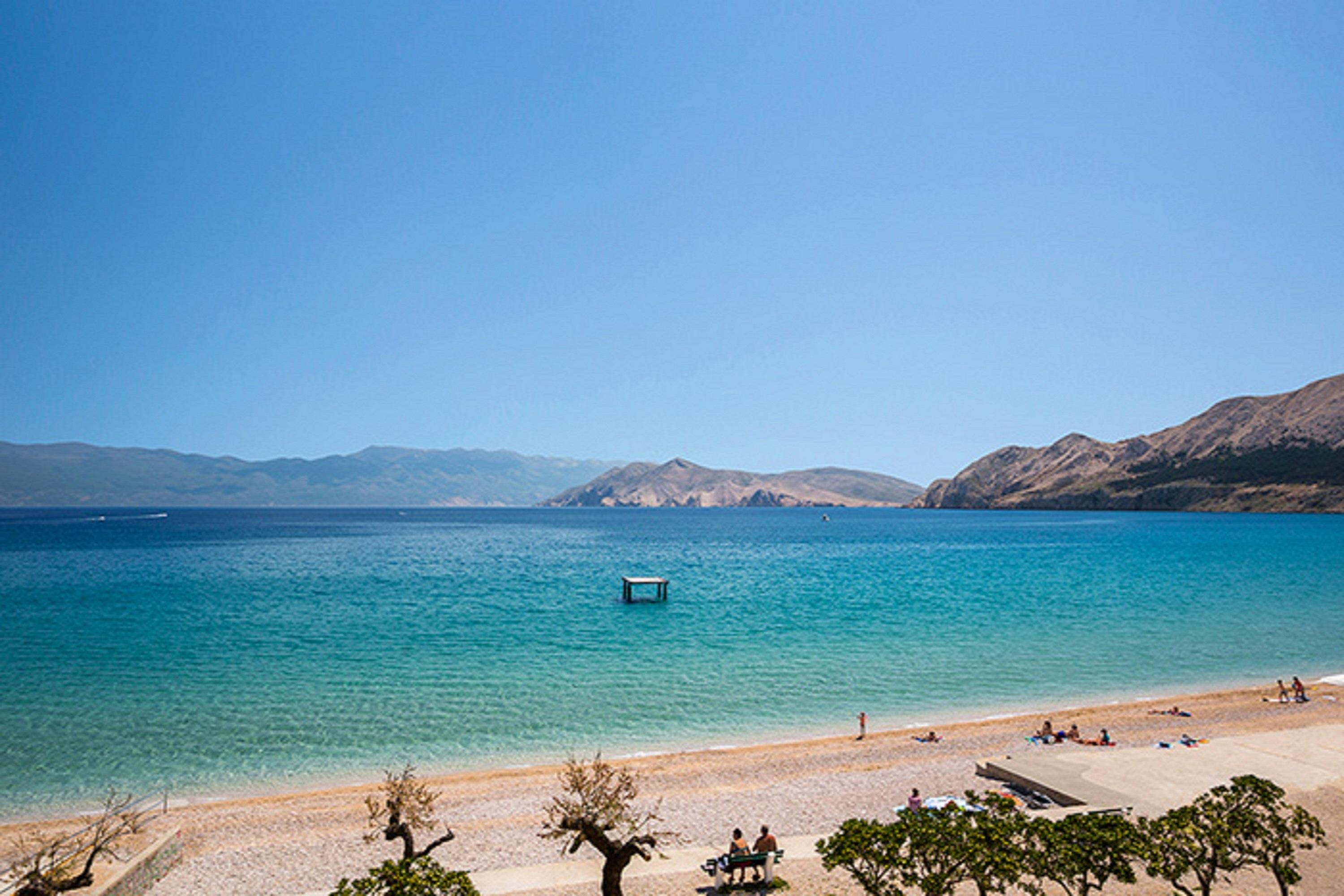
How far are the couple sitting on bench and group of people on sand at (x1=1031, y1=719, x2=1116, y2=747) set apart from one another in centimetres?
1595

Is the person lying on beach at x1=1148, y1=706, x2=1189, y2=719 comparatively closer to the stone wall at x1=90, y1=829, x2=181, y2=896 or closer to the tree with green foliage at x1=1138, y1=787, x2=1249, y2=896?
the tree with green foliage at x1=1138, y1=787, x2=1249, y2=896

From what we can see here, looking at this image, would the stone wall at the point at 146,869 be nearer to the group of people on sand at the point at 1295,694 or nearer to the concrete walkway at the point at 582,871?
the concrete walkway at the point at 582,871

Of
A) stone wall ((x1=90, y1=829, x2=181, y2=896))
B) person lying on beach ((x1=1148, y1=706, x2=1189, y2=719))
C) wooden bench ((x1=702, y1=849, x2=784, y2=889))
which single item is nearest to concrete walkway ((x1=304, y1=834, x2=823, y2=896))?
wooden bench ((x1=702, y1=849, x2=784, y2=889))

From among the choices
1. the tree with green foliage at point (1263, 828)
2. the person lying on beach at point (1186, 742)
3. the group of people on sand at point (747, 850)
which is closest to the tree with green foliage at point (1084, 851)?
the tree with green foliage at point (1263, 828)

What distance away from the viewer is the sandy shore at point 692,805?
1622cm

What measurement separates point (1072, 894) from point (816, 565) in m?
80.4

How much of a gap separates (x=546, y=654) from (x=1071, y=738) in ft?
86.1

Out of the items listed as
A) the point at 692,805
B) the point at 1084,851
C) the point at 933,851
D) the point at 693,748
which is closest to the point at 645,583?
the point at 693,748

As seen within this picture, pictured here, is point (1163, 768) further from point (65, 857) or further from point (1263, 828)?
point (65, 857)

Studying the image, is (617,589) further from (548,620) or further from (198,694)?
(198,694)

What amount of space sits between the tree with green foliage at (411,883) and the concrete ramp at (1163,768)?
49.5ft

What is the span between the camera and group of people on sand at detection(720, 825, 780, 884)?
46.0 feet

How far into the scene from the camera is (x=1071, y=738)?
85.4 feet

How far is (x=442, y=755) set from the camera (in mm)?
25094
